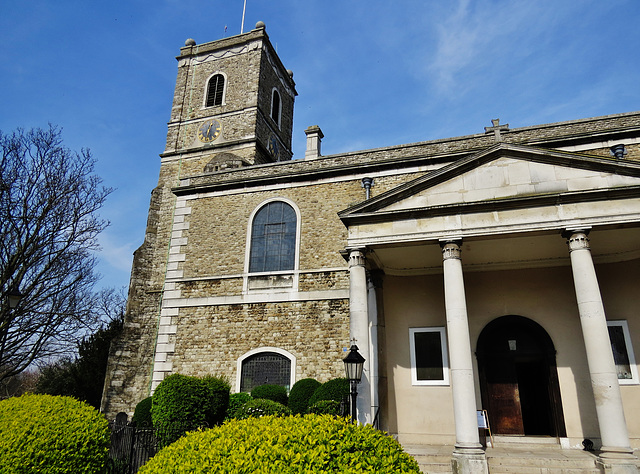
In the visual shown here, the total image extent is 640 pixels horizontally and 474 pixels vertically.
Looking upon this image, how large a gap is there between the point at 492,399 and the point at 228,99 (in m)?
22.2

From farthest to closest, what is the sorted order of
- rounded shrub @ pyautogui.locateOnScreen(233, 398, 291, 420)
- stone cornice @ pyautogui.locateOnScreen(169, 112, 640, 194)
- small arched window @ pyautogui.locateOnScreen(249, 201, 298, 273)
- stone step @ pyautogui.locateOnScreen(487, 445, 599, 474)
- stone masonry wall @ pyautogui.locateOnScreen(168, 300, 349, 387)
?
small arched window @ pyautogui.locateOnScreen(249, 201, 298, 273)
stone masonry wall @ pyautogui.locateOnScreen(168, 300, 349, 387)
stone cornice @ pyautogui.locateOnScreen(169, 112, 640, 194)
rounded shrub @ pyautogui.locateOnScreen(233, 398, 291, 420)
stone step @ pyautogui.locateOnScreen(487, 445, 599, 474)

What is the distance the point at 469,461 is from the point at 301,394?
605cm

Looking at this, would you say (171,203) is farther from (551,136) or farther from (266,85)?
(551,136)

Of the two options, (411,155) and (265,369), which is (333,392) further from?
(411,155)

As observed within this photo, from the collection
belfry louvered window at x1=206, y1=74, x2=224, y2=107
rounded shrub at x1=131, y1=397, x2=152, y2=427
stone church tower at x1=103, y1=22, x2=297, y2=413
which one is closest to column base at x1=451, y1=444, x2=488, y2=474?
rounded shrub at x1=131, y1=397, x2=152, y2=427

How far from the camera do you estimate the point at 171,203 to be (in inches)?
864

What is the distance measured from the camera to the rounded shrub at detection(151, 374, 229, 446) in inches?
426

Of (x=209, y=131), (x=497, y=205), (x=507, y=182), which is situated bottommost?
(x=497, y=205)

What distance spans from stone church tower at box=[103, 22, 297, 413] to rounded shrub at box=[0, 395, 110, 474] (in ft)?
28.4

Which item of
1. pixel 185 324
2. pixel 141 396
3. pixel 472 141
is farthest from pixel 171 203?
pixel 472 141

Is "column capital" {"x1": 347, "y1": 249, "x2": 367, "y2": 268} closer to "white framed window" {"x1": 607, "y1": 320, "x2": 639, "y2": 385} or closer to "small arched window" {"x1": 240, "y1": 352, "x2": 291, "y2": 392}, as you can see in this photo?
"small arched window" {"x1": 240, "y1": 352, "x2": 291, "y2": 392}

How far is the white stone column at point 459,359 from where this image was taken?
28.8 ft

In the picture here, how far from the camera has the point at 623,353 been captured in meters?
11.1

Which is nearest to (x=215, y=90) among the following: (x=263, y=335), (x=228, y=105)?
(x=228, y=105)
